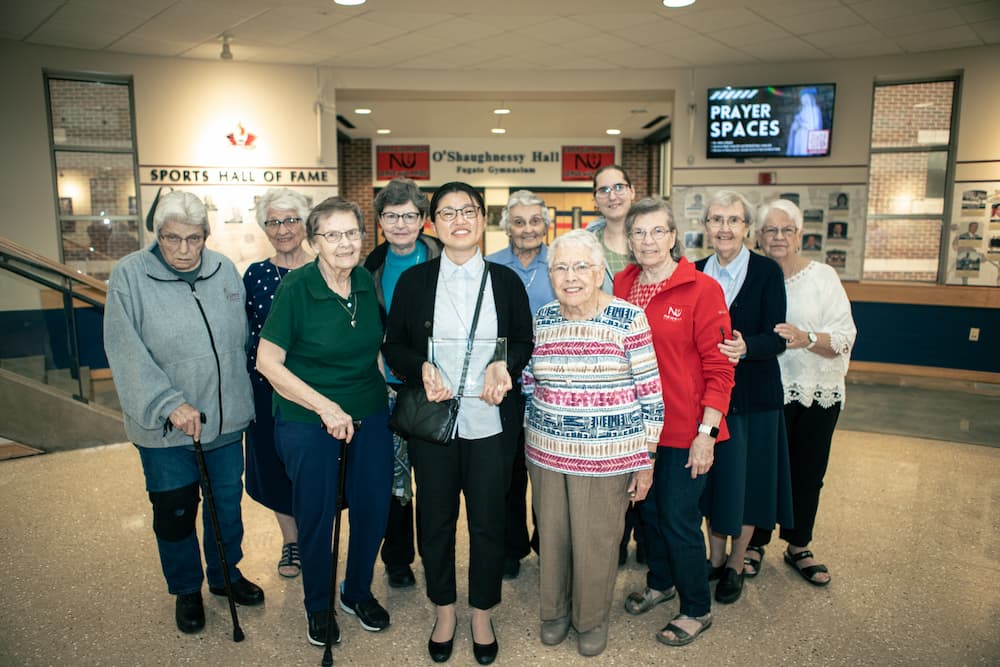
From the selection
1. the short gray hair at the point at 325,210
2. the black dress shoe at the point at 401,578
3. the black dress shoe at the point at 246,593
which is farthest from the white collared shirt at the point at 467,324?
the black dress shoe at the point at 246,593

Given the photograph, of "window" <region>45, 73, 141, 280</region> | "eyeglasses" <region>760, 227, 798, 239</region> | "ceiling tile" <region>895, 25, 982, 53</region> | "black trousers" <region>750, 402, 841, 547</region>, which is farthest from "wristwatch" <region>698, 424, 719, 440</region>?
"window" <region>45, 73, 141, 280</region>

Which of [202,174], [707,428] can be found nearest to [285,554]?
[707,428]

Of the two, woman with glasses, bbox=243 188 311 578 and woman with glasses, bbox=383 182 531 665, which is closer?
woman with glasses, bbox=383 182 531 665

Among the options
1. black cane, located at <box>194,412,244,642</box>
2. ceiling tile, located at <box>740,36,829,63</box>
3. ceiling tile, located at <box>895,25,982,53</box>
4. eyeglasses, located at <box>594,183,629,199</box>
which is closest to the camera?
black cane, located at <box>194,412,244,642</box>

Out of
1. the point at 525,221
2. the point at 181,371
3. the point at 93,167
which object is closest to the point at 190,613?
the point at 181,371

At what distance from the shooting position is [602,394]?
7.27ft

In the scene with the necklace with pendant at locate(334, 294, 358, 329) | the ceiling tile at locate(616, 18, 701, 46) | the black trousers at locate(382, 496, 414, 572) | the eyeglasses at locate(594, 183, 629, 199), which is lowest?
the black trousers at locate(382, 496, 414, 572)

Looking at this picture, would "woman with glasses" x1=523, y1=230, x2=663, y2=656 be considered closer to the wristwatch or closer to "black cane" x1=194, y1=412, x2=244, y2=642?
the wristwatch

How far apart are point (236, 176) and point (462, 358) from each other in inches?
240

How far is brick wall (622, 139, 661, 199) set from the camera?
13.3 meters

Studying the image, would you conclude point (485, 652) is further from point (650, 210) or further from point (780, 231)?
point (780, 231)

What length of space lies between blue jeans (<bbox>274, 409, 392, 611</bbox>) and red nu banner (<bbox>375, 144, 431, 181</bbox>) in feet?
37.4

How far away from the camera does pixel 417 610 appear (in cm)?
280

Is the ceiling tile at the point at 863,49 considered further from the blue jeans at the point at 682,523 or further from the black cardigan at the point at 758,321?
the blue jeans at the point at 682,523
